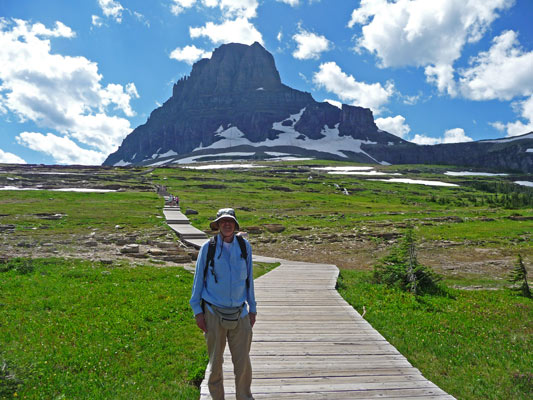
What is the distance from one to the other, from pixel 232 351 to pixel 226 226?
2.10 m

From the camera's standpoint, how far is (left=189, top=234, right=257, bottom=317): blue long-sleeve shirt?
5395 mm

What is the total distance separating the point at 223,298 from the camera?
5406 millimetres

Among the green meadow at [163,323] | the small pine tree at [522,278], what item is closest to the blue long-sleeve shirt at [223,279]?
the green meadow at [163,323]

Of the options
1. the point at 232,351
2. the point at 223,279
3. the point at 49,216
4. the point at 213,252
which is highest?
the point at 213,252

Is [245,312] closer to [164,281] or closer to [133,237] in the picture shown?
[164,281]

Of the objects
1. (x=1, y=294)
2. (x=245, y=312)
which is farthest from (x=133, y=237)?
(x=245, y=312)

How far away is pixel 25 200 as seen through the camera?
175 ft

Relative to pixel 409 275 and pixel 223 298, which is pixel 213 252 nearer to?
pixel 223 298

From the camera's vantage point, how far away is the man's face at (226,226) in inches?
214

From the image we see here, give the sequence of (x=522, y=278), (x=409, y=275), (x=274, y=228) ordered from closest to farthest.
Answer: (x=409, y=275) → (x=522, y=278) → (x=274, y=228)

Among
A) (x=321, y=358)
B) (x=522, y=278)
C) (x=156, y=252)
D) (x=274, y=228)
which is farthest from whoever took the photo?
(x=274, y=228)

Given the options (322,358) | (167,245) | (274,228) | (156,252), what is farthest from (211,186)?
(322,358)

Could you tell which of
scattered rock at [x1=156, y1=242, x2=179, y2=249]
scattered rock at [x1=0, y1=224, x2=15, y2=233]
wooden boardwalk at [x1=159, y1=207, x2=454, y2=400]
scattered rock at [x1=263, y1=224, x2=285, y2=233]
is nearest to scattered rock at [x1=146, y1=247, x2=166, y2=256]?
scattered rock at [x1=156, y1=242, x2=179, y2=249]

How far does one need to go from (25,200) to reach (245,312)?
6117cm
